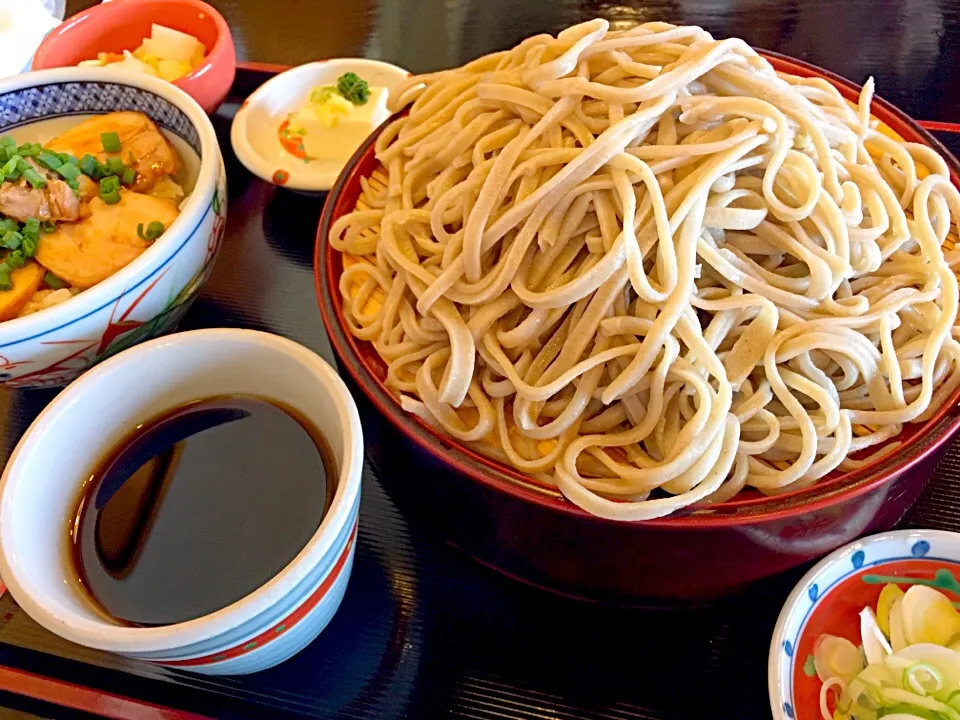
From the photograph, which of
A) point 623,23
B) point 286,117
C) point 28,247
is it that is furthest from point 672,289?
point 623,23

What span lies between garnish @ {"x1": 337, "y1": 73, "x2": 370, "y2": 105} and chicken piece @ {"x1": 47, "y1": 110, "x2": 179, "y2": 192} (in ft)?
1.52

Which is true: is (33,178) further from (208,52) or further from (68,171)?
(208,52)

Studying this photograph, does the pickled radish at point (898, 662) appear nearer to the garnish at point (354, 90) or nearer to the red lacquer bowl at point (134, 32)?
the garnish at point (354, 90)

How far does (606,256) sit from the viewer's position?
950 mm

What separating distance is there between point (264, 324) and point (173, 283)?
0.80 ft

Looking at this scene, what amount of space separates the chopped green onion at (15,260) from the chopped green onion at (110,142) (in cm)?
28

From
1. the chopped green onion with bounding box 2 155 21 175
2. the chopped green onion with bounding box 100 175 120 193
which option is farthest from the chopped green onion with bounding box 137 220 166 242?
the chopped green onion with bounding box 2 155 21 175

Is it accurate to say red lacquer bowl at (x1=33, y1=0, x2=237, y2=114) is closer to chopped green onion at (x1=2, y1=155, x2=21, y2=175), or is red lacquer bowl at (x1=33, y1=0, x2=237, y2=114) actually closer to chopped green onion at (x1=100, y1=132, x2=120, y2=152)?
chopped green onion at (x1=100, y1=132, x2=120, y2=152)

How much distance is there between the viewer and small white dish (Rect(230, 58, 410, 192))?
1609 mm

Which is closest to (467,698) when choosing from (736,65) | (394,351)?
(394,351)

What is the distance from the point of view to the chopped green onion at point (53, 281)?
50.1 inches

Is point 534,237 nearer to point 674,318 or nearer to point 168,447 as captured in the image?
point 674,318

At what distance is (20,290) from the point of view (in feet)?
4.06

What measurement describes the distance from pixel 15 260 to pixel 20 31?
1.40 meters
